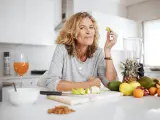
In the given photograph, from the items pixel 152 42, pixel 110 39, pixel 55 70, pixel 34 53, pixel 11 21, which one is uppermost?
pixel 11 21

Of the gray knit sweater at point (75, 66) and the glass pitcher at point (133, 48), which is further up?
the glass pitcher at point (133, 48)

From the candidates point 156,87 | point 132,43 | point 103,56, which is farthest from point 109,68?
point 156,87

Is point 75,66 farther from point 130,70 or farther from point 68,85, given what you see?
point 130,70

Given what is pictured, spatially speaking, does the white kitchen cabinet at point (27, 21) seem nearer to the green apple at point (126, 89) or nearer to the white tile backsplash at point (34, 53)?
the white tile backsplash at point (34, 53)

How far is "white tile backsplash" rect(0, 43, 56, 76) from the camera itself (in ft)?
9.90

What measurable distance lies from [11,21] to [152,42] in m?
2.73

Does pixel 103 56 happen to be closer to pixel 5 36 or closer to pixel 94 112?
pixel 94 112

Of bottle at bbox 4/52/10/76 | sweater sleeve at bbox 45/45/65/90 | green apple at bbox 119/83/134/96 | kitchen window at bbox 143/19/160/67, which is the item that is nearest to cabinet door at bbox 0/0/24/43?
bottle at bbox 4/52/10/76

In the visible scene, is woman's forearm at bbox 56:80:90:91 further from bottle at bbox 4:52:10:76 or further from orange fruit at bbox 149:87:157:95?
bottle at bbox 4:52:10:76

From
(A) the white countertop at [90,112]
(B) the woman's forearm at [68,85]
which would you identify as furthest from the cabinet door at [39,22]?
(A) the white countertop at [90,112]

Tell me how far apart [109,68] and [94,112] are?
871 mm

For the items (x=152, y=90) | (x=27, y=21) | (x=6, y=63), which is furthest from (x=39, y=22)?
(x=152, y=90)

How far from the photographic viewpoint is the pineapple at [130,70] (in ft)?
4.00

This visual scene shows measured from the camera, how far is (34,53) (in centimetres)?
325
